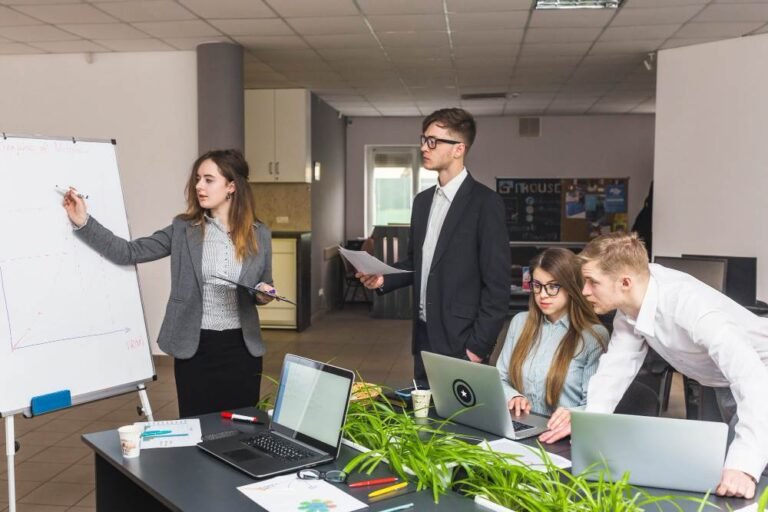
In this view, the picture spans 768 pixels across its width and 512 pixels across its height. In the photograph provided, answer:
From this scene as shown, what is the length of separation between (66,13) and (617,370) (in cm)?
454

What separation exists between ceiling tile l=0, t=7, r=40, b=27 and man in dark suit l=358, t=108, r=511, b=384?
144 inches

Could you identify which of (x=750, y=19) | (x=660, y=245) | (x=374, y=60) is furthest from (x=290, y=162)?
(x=750, y=19)

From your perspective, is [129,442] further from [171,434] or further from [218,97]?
[218,97]

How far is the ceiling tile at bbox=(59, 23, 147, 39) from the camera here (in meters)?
5.35

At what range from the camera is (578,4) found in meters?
4.85

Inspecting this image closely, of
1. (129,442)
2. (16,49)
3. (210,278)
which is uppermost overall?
(16,49)

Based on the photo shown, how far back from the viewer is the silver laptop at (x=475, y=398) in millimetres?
1993

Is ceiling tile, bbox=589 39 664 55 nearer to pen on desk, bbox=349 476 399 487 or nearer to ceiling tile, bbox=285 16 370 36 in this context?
ceiling tile, bbox=285 16 370 36

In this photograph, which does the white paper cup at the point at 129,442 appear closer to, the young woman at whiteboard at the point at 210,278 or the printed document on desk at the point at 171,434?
the printed document on desk at the point at 171,434

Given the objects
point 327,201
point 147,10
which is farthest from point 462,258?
point 327,201

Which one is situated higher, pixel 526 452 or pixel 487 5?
pixel 487 5

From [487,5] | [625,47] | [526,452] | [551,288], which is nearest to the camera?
[526,452]

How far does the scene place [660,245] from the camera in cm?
623

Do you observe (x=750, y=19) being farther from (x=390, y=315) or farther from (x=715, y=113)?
(x=390, y=315)
